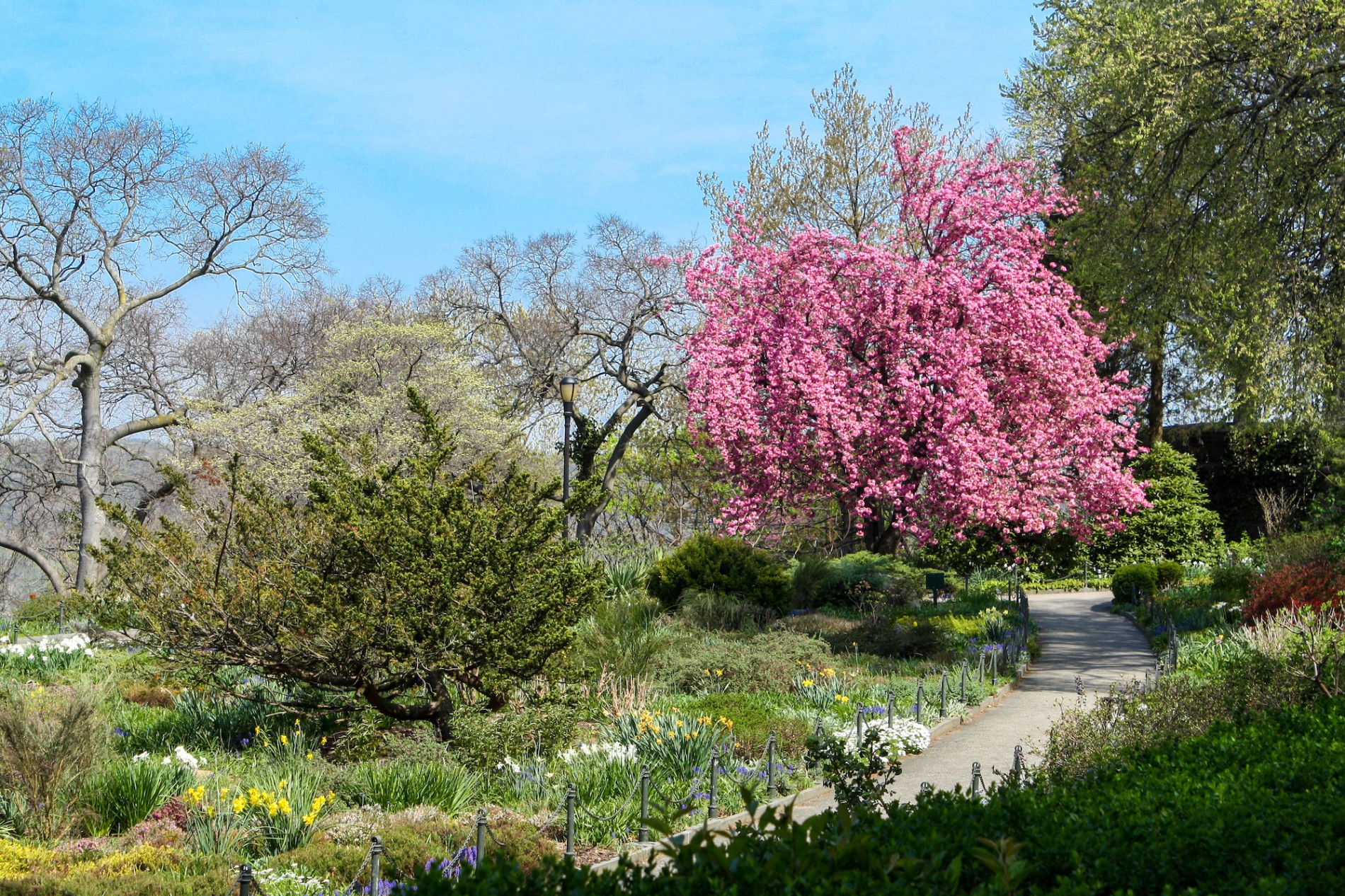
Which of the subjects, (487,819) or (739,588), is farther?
(739,588)

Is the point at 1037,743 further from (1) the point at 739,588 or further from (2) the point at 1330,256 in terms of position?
(2) the point at 1330,256

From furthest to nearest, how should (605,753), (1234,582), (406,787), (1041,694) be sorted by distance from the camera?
(1234,582)
(1041,694)
(605,753)
(406,787)

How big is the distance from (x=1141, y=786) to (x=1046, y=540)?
990 inches

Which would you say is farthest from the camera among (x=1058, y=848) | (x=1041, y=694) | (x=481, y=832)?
(x=1041, y=694)

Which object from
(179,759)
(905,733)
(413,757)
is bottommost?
(905,733)

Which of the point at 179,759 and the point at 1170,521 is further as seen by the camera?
the point at 1170,521

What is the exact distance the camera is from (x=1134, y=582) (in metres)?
24.1

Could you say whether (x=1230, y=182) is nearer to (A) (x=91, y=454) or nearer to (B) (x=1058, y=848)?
(B) (x=1058, y=848)

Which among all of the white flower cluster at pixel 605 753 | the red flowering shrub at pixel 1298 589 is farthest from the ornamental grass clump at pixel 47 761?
the red flowering shrub at pixel 1298 589

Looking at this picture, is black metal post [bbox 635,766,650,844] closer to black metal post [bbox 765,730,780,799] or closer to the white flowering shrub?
black metal post [bbox 765,730,780,799]

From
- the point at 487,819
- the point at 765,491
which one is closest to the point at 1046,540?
the point at 765,491

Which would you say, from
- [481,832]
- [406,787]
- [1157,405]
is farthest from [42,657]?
[1157,405]

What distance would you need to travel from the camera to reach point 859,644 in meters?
15.5

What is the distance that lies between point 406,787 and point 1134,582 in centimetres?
2032
